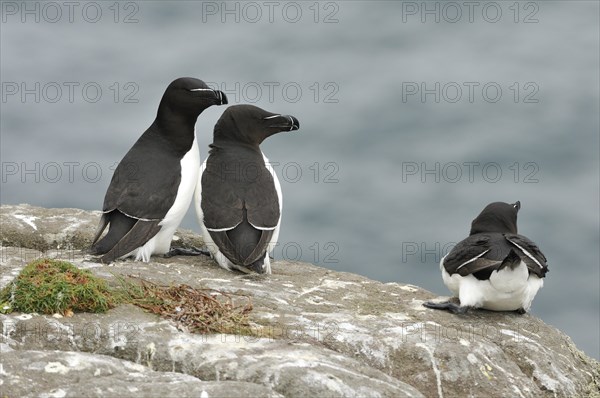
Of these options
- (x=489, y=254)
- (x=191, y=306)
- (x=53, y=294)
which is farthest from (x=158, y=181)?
(x=489, y=254)

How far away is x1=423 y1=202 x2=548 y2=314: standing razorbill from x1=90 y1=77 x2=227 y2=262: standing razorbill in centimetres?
347

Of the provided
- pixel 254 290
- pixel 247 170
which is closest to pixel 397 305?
pixel 254 290

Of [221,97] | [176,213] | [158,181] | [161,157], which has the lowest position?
[176,213]

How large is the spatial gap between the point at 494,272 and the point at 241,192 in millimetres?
3366

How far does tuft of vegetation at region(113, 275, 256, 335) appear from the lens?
8.05m

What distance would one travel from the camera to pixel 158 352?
750cm

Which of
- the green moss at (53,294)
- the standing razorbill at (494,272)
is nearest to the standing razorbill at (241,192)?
the standing razorbill at (494,272)

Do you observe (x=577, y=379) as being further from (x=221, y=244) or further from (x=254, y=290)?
(x=221, y=244)

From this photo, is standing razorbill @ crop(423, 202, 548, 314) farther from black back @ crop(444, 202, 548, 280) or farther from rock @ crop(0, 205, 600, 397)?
rock @ crop(0, 205, 600, 397)

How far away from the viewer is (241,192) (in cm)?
1129

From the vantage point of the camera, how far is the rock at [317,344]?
7.04m

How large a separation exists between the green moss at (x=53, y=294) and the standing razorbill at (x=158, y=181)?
2.21 m

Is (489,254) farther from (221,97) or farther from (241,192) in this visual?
(221,97)

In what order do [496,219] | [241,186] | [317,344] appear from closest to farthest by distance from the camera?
[317,344]
[496,219]
[241,186]
